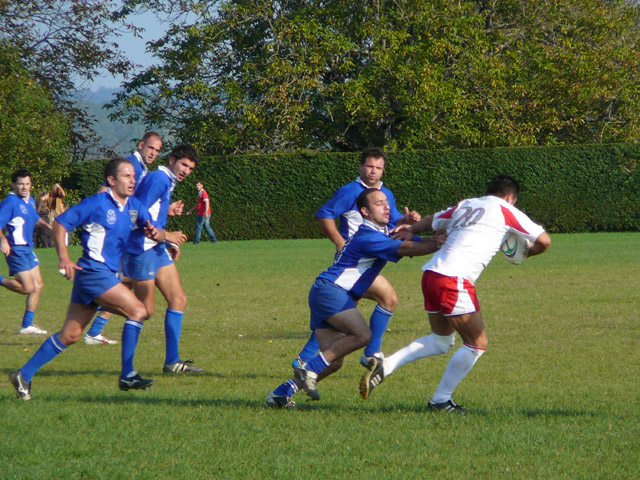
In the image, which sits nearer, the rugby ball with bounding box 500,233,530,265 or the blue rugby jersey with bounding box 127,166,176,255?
the rugby ball with bounding box 500,233,530,265

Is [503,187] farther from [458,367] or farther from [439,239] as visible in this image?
[458,367]

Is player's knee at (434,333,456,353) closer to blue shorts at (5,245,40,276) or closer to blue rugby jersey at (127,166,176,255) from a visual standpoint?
blue rugby jersey at (127,166,176,255)

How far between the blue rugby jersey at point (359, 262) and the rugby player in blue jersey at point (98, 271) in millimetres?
1732

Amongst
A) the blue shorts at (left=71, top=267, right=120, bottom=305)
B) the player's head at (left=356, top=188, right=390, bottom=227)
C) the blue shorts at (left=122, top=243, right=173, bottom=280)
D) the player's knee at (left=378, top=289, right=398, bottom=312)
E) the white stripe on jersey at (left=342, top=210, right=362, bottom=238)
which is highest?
the player's head at (left=356, top=188, right=390, bottom=227)

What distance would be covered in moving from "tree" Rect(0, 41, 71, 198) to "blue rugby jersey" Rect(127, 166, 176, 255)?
2430 centimetres

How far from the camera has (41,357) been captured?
6578 mm

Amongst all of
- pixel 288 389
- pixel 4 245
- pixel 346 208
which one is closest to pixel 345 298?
pixel 288 389

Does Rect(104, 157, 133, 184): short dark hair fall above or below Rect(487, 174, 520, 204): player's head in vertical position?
above

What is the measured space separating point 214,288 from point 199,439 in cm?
971

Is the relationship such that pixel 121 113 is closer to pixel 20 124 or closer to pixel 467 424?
pixel 20 124

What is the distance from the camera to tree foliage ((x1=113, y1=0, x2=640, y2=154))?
103 feet

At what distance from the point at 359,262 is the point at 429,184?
2491cm

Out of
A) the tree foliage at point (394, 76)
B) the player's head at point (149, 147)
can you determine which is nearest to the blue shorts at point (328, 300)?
the player's head at point (149, 147)

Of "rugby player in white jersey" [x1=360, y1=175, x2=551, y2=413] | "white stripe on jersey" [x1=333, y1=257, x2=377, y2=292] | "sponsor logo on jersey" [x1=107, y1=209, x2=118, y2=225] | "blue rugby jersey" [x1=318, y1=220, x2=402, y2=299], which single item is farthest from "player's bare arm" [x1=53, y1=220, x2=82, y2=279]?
"rugby player in white jersey" [x1=360, y1=175, x2=551, y2=413]
